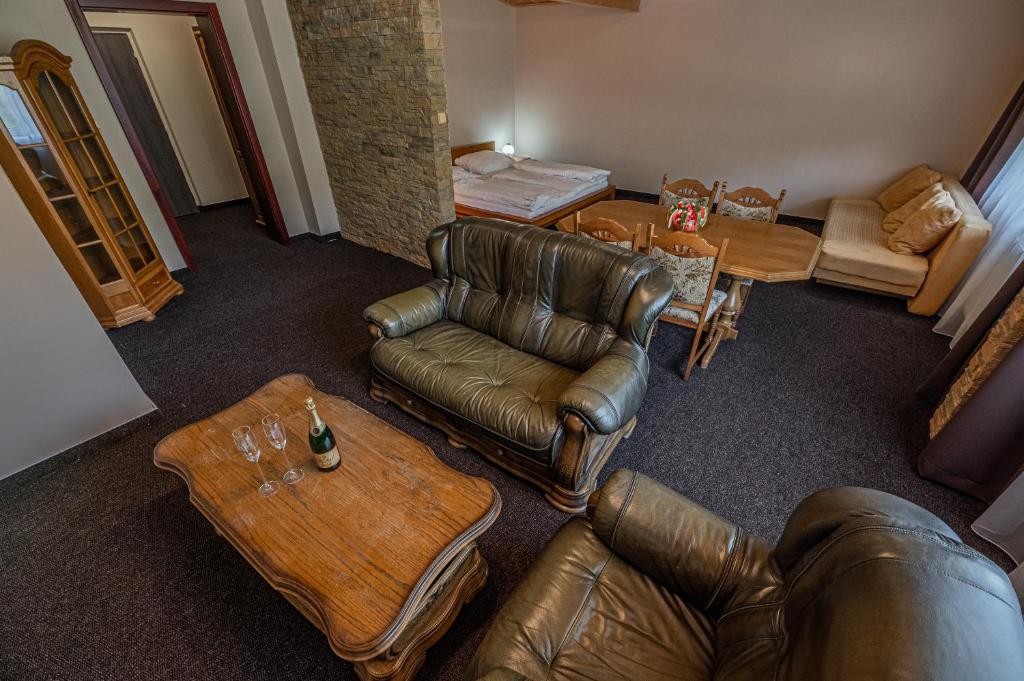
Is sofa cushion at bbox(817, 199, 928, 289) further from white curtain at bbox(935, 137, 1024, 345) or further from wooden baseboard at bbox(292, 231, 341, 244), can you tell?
wooden baseboard at bbox(292, 231, 341, 244)

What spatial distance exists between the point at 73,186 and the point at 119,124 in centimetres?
84

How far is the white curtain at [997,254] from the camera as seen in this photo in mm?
2691

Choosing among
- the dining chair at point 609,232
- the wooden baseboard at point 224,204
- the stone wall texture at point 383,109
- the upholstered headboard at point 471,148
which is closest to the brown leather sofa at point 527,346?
the dining chair at point 609,232

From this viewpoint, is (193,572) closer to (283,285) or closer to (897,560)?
(897,560)

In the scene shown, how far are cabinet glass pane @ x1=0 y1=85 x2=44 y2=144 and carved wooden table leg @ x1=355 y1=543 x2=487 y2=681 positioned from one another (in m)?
3.57

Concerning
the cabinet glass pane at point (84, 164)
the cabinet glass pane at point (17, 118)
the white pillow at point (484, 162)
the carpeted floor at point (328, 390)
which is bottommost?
the carpeted floor at point (328, 390)

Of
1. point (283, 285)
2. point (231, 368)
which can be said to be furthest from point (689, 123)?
point (231, 368)

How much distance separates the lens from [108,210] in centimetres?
311

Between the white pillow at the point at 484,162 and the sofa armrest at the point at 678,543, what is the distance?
14.9 ft

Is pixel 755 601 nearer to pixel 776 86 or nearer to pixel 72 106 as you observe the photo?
pixel 72 106

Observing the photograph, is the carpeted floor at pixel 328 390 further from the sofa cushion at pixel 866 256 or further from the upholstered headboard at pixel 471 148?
the upholstered headboard at pixel 471 148

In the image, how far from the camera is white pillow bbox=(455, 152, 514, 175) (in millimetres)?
5027

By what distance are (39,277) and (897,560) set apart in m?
3.19

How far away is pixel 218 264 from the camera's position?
417 cm
